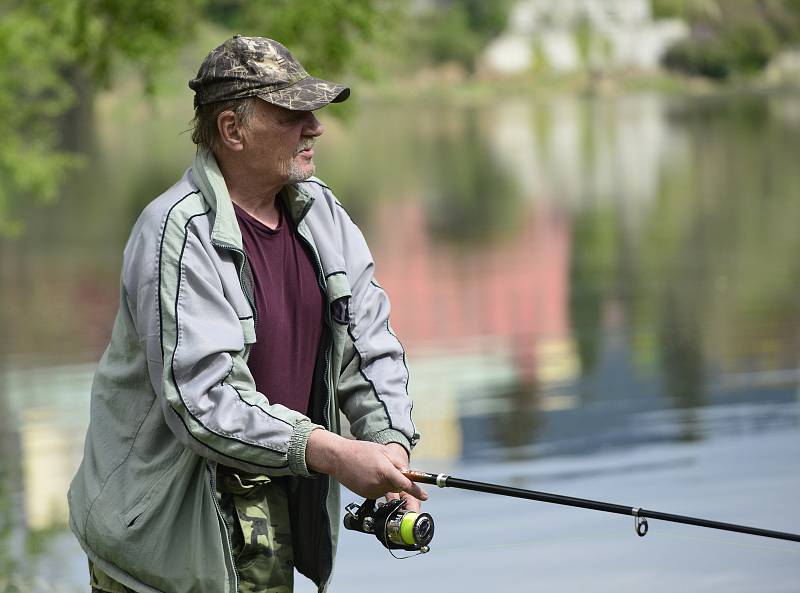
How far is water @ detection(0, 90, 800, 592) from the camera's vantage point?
6.48 m

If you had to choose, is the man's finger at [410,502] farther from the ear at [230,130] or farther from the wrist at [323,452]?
the ear at [230,130]

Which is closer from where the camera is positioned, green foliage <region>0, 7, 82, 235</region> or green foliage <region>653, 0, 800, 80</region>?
green foliage <region>0, 7, 82, 235</region>

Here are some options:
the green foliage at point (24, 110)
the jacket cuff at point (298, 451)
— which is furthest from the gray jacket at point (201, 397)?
the green foliage at point (24, 110)

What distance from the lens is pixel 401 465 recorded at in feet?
11.2

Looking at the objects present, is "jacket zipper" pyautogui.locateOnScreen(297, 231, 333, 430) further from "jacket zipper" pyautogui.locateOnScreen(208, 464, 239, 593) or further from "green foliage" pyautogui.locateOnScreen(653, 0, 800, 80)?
"green foliage" pyautogui.locateOnScreen(653, 0, 800, 80)

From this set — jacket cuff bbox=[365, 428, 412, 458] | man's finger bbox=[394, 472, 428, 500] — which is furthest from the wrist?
jacket cuff bbox=[365, 428, 412, 458]

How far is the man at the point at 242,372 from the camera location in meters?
3.26

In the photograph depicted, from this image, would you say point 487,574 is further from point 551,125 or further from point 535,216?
point 551,125

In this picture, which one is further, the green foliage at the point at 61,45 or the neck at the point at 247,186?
the green foliage at the point at 61,45

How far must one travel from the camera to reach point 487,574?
6.14 metres

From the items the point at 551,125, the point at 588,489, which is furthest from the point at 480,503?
the point at 551,125

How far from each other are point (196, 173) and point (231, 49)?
11.0 inches

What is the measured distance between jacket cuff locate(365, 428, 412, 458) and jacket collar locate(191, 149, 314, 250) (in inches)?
20.1

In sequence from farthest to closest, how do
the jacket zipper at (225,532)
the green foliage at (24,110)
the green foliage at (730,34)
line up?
the green foliage at (730,34), the green foliage at (24,110), the jacket zipper at (225,532)
